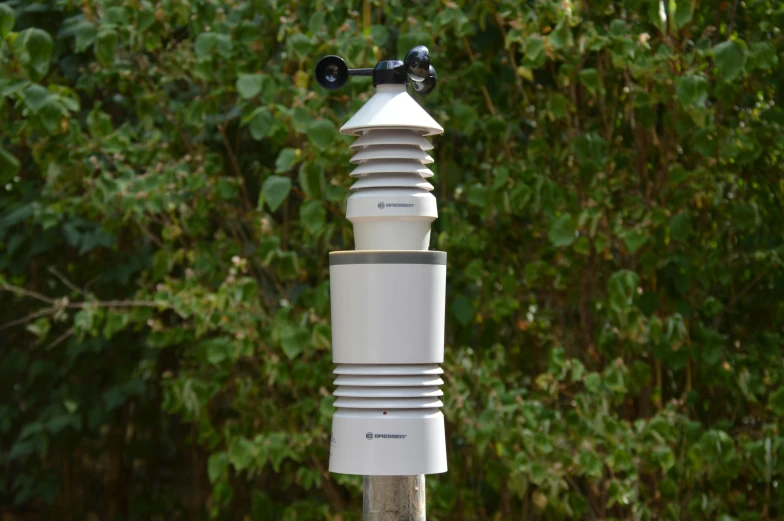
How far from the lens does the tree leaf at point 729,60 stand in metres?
3.58

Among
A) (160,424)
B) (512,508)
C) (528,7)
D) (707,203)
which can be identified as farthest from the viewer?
(160,424)

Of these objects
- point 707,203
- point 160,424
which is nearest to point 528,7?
point 707,203

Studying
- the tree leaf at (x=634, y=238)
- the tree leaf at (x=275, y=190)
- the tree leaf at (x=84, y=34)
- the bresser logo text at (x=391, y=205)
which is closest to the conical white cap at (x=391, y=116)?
the bresser logo text at (x=391, y=205)

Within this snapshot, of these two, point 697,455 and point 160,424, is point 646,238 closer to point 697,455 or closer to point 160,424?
point 697,455

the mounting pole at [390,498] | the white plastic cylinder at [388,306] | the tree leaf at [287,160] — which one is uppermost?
the tree leaf at [287,160]

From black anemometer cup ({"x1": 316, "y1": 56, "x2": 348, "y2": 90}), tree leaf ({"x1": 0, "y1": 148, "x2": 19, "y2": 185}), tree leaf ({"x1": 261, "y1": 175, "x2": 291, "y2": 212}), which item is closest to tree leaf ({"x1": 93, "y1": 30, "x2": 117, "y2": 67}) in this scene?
tree leaf ({"x1": 0, "y1": 148, "x2": 19, "y2": 185})

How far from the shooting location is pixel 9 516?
630cm

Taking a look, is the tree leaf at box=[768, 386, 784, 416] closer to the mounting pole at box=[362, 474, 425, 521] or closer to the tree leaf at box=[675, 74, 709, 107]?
the tree leaf at box=[675, 74, 709, 107]

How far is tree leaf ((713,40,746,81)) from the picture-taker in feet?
11.7

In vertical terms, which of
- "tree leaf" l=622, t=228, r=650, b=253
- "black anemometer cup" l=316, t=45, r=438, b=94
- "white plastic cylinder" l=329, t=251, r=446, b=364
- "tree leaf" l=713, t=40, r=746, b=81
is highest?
"tree leaf" l=713, t=40, r=746, b=81

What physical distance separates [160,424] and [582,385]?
248cm

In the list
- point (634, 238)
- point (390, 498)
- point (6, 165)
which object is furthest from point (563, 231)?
point (6, 165)

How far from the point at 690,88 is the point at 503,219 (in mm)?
812

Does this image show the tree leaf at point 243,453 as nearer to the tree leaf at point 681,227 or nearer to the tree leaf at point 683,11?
the tree leaf at point 681,227
